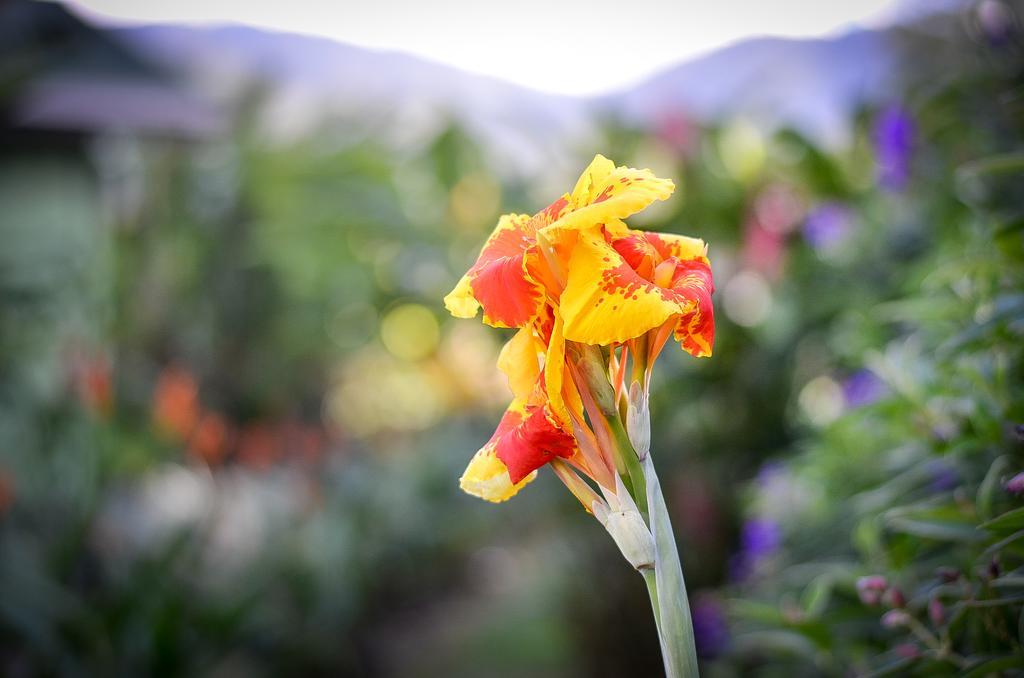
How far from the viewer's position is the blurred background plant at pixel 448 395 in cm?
103

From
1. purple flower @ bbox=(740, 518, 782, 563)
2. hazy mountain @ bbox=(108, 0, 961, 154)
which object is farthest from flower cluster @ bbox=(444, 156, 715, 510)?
hazy mountain @ bbox=(108, 0, 961, 154)

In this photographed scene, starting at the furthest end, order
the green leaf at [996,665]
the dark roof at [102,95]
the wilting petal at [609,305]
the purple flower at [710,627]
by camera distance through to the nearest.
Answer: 1. the dark roof at [102,95]
2. the purple flower at [710,627]
3. the green leaf at [996,665]
4. the wilting petal at [609,305]

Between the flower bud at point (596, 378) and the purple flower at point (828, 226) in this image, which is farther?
the purple flower at point (828, 226)

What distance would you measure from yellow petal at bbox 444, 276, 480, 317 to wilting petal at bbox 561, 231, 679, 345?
112 millimetres

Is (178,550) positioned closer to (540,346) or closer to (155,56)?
(540,346)

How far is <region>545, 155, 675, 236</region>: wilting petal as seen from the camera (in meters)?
0.55

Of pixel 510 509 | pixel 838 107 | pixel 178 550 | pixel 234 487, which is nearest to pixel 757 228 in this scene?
pixel 838 107

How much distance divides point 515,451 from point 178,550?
2.14 meters

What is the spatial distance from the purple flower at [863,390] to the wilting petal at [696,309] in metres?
0.90

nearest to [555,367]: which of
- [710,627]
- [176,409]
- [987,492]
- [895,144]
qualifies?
[987,492]

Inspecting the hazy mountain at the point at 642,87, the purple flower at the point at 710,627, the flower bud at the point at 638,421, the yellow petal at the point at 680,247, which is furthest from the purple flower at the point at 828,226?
the flower bud at the point at 638,421

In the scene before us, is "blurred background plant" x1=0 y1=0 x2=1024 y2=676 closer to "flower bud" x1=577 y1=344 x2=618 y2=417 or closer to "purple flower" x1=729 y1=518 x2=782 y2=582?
"purple flower" x1=729 y1=518 x2=782 y2=582

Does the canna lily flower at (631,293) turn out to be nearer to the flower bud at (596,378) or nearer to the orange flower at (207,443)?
the flower bud at (596,378)

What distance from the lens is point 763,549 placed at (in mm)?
1655
